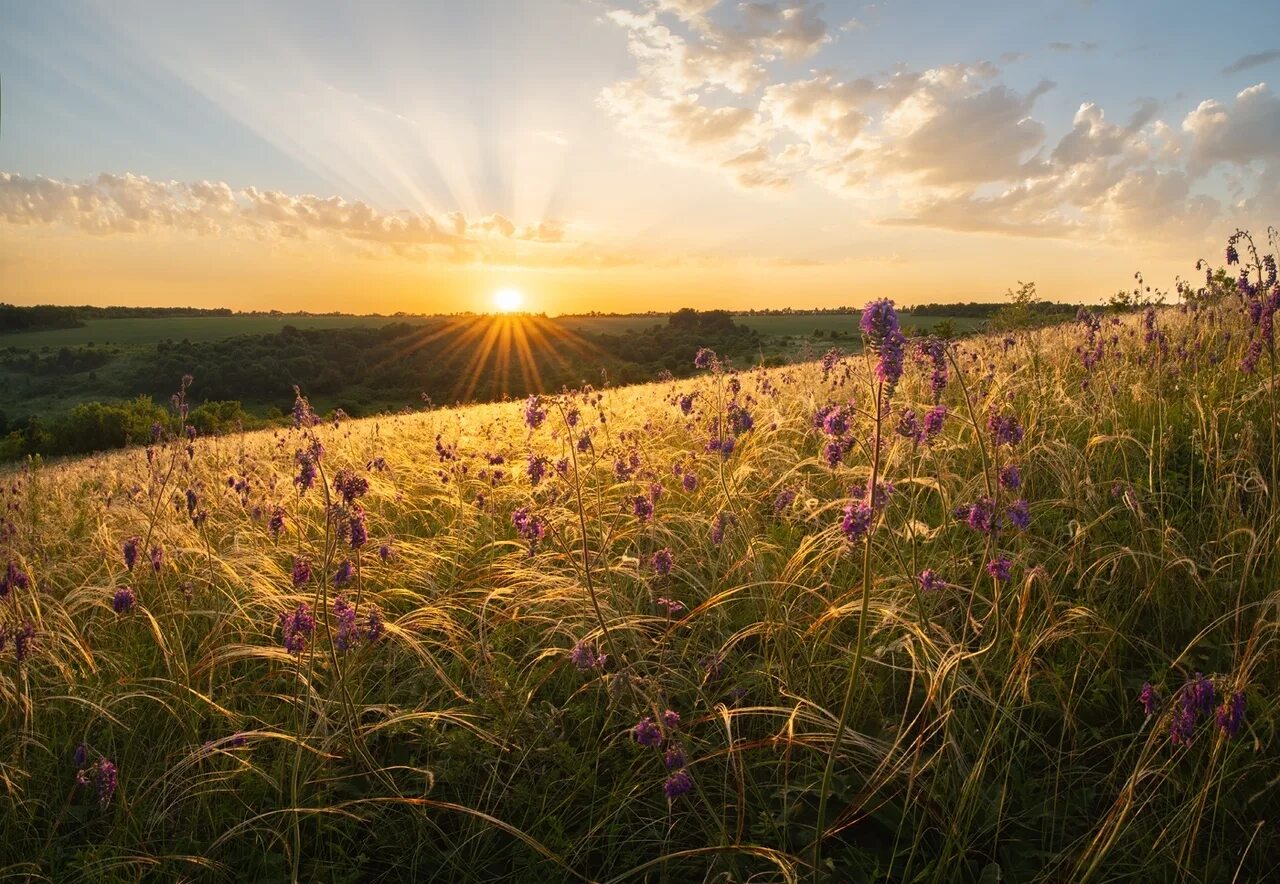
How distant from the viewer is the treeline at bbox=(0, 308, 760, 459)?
2359 inches

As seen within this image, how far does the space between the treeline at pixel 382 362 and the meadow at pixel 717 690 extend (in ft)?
148

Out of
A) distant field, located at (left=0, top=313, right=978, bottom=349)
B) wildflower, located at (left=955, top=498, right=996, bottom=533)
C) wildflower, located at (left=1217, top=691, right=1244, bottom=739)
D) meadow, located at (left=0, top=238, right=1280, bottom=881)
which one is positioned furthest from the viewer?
distant field, located at (left=0, top=313, right=978, bottom=349)

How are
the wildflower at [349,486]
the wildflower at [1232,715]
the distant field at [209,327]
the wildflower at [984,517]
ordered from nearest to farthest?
1. the wildflower at [1232,715]
2. the wildflower at [984,517]
3. the wildflower at [349,486]
4. the distant field at [209,327]

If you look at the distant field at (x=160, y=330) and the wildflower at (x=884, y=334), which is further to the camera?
the distant field at (x=160, y=330)

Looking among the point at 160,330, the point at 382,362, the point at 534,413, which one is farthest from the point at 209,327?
the point at 534,413

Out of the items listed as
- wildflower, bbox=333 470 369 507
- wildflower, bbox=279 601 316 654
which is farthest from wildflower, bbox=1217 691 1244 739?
wildflower, bbox=279 601 316 654

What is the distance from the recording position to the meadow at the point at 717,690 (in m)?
1.84

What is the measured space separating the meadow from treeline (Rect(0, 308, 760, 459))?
1773 inches

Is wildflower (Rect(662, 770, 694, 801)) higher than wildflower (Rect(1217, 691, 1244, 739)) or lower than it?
lower

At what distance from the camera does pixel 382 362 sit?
73375mm

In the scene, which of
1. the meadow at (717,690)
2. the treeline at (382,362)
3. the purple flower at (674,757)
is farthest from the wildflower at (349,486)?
the treeline at (382,362)

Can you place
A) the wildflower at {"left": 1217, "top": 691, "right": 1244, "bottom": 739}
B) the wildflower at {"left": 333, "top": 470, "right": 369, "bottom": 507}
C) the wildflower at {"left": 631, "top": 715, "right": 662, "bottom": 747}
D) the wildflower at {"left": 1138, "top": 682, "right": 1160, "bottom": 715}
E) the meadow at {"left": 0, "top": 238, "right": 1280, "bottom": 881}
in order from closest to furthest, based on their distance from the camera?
the wildflower at {"left": 1217, "top": 691, "right": 1244, "bottom": 739}
the wildflower at {"left": 631, "top": 715, "right": 662, "bottom": 747}
the wildflower at {"left": 1138, "top": 682, "right": 1160, "bottom": 715}
the meadow at {"left": 0, "top": 238, "right": 1280, "bottom": 881}
the wildflower at {"left": 333, "top": 470, "right": 369, "bottom": 507}

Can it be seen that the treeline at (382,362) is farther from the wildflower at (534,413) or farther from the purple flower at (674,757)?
the purple flower at (674,757)

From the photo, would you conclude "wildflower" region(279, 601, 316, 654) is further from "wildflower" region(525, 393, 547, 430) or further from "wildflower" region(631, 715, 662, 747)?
"wildflower" region(525, 393, 547, 430)
